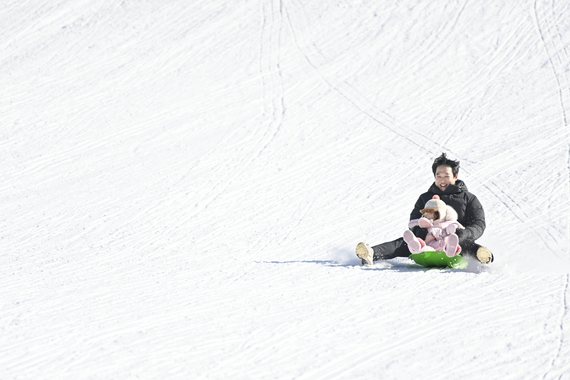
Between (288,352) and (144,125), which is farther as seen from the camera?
(144,125)

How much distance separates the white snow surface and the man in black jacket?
142mm

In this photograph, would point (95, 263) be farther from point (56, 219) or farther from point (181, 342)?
point (181, 342)

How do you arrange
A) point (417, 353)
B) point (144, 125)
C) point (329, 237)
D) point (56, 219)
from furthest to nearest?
point (144, 125) → point (56, 219) → point (329, 237) → point (417, 353)

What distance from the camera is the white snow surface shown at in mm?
3561

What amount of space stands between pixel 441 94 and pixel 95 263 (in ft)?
21.6

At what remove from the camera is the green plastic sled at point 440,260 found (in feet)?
16.4

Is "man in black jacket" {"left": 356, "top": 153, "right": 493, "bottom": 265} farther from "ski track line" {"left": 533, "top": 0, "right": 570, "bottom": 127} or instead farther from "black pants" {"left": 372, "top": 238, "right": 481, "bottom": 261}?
"ski track line" {"left": 533, "top": 0, "right": 570, "bottom": 127}

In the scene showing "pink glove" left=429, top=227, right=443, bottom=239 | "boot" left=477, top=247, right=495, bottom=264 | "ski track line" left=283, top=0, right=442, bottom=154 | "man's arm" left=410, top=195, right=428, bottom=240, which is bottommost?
"boot" left=477, top=247, right=495, bottom=264

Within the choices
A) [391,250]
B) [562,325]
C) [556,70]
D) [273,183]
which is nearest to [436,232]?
[391,250]

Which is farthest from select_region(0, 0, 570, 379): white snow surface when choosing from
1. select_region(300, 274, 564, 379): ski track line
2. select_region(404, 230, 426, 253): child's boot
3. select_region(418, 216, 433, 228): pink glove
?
select_region(418, 216, 433, 228): pink glove

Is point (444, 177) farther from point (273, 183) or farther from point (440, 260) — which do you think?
point (273, 183)

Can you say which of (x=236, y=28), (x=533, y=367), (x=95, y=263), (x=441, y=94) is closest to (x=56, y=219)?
(x=95, y=263)

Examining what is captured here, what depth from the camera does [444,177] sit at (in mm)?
5414

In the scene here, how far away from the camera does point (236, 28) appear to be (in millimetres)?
13414
